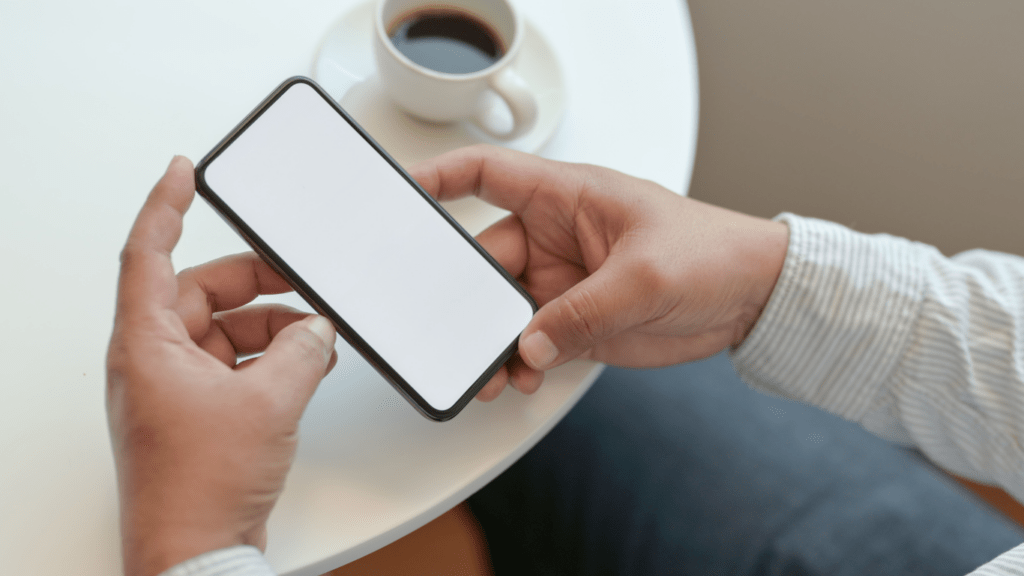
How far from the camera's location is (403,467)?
460mm

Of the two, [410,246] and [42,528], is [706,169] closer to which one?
[410,246]

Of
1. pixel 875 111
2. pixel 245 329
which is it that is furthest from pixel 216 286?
pixel 875 111

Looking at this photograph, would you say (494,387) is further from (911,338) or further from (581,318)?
(911,338)

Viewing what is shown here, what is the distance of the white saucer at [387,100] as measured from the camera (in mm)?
573

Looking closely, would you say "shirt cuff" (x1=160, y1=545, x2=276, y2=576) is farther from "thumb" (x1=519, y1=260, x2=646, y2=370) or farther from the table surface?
"thumb" (x1=519, y1=260, x2=646, y2=370)

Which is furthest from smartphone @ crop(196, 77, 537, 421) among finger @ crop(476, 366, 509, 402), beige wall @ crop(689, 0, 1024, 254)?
beige wall @ crop(689, 0, 1024, 254)

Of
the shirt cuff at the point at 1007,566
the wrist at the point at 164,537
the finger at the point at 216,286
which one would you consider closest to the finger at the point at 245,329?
the finger at the point at 216,286

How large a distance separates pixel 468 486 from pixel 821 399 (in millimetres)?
365

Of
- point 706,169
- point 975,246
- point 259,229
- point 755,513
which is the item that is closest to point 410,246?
point 259,229

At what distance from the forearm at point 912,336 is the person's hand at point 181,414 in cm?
41

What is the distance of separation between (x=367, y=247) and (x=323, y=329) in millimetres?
74

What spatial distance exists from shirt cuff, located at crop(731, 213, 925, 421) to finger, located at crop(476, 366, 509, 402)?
9.8 inches

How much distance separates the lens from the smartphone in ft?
1.51

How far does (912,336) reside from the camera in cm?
56
